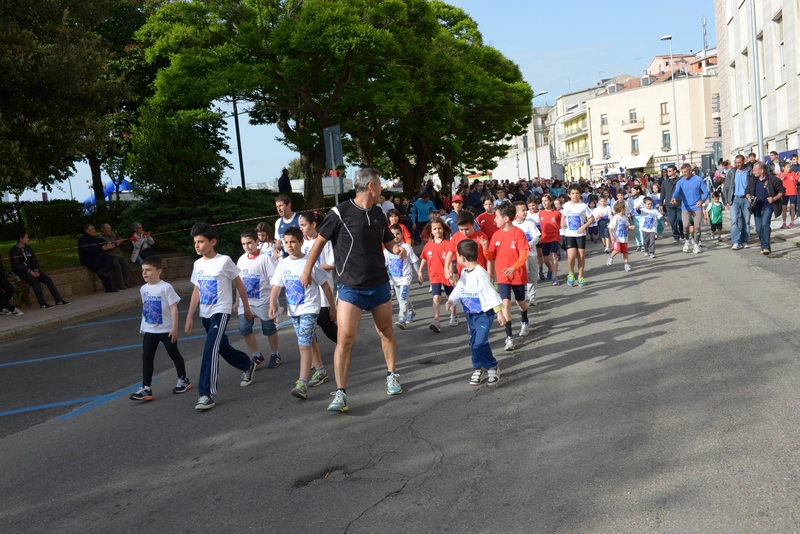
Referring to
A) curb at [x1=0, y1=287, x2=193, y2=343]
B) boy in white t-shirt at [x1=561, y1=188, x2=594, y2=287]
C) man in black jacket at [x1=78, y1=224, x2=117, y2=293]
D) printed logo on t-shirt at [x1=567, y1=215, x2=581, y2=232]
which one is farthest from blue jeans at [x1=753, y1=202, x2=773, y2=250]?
man in black jacket at [x1=78, y1=224, x2=117, y2=293]

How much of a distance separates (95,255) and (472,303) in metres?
12.9

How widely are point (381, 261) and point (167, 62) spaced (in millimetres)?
25309

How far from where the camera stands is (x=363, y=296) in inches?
238

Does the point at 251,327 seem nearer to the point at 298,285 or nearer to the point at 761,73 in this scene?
the point at 298,285

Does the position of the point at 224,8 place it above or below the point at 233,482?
above

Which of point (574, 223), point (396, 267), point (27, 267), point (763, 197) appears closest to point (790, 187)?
point (763, 197)

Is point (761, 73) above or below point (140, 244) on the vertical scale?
above

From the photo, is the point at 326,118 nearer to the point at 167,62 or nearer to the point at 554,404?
the point at 167,62

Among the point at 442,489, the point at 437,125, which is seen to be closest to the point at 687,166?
the point at 442,489

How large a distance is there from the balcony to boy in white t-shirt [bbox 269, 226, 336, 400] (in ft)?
266

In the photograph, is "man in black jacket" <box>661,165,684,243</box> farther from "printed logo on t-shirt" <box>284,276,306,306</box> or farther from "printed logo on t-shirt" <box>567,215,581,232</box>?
"printed logo on t-shirt" <box>284,276,306,306</box>

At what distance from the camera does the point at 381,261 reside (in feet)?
20.1

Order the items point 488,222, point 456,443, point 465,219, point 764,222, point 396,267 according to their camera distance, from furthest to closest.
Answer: point 764,222, point 488,222, point 396,267, point 465,219, point 456,443

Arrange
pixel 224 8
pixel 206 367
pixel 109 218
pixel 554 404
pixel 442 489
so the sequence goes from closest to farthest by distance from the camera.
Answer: pixel 442 489 < pixel 554 404 < pixel 206 367 < pixel 224 8 < pixel 109 218
